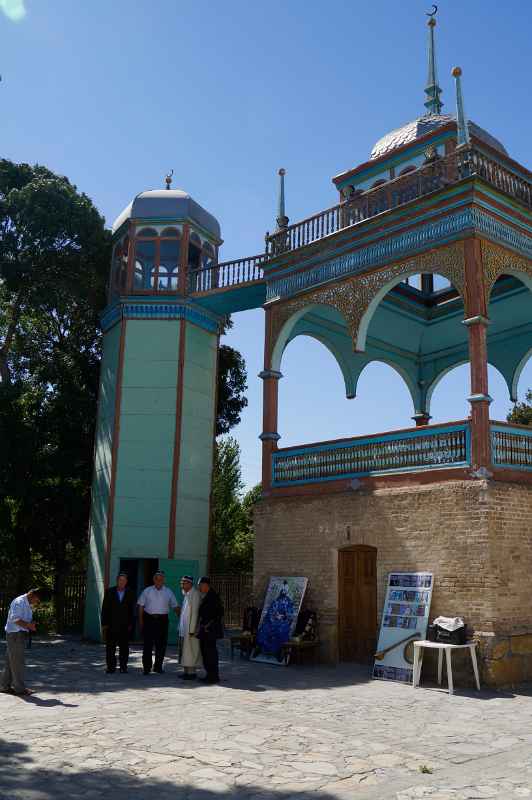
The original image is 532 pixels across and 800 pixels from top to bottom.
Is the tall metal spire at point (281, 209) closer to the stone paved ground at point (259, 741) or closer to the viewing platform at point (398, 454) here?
the viewing platform at point (398, 454)

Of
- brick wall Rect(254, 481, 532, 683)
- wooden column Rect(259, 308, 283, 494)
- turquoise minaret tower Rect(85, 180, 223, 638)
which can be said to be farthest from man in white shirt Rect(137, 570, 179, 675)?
turquoise minaret tower Rect(85, 180, 223, 638)

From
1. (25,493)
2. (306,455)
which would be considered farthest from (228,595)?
(306,455)

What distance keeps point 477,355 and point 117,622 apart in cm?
660

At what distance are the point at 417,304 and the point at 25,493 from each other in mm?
10011

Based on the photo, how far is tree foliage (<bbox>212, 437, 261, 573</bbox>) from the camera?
95.2 feet

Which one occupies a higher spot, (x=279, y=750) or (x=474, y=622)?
(x=474, y=622)

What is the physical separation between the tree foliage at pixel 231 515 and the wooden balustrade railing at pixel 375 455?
14.7 m

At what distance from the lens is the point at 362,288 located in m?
13.2

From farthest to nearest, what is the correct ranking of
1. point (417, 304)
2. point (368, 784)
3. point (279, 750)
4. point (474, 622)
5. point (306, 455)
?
point (417, 304) < point (306, 455) < point (474, 622) < point (279, 750) < point (368, 784)

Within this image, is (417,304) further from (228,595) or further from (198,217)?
(228,595)

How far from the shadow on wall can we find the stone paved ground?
0.01m

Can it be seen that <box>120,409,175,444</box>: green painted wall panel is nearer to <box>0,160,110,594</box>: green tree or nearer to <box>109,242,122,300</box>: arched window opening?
<box>0,160,110,594</box>: green tree

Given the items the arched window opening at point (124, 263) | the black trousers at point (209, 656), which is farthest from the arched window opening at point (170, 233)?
the black trousers at point (209, 656)

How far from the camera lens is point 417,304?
16531mm
